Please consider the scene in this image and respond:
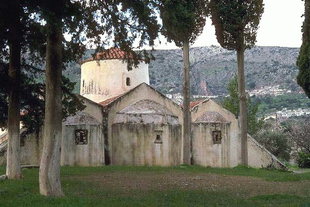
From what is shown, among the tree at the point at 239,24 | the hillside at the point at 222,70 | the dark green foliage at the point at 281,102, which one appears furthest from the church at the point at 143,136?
the dark green foliage at the point at 281,102

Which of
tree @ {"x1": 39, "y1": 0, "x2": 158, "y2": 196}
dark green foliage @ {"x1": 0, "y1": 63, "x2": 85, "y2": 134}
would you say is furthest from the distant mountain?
tree @ {"x1": 39, "y1": 0, "x2": 158, "y2": 196}

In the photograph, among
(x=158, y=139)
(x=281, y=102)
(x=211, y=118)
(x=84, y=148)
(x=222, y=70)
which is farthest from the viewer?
(x=222, y=70)

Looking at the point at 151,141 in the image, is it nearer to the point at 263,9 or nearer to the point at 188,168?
the point at 188,168

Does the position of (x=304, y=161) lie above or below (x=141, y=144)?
below

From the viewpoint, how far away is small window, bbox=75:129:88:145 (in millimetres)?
27375

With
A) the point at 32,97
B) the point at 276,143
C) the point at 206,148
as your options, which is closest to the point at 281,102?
the point at 276,143

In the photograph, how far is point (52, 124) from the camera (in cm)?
1130

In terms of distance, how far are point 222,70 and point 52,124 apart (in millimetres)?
98704

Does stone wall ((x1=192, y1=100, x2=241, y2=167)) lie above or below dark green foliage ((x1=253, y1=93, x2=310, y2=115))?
below

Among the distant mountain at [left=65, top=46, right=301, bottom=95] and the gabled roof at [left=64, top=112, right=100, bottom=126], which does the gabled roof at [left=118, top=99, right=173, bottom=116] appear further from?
the distant mountain at [left=65, top=46, right=301, bottom=95]

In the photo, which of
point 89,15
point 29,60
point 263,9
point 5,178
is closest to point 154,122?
point 263,9

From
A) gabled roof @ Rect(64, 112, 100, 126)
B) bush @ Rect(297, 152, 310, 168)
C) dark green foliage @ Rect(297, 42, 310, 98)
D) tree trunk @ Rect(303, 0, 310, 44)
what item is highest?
tree trunk @ Rect(303, 0, 310, 44)

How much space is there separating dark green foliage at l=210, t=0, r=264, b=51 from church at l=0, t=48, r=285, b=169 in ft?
21.4

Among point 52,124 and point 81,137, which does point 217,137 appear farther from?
point 52,124
